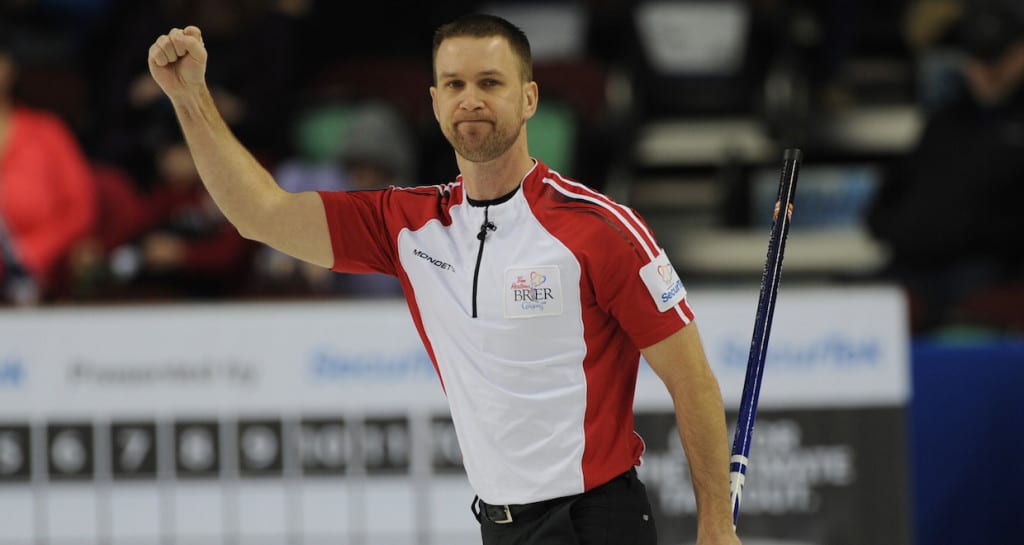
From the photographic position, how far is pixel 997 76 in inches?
310

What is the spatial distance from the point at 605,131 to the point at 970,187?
2.63m

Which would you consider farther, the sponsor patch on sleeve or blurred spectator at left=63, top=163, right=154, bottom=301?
blurred spectator at left=63, top=163, right=154, bottom=301

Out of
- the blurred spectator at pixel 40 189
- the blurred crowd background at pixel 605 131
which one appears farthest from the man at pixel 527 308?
the blurred spectator at pixel 40 189

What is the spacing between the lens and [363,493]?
18.7 feet

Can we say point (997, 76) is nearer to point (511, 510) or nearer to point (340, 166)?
point (340, 166)

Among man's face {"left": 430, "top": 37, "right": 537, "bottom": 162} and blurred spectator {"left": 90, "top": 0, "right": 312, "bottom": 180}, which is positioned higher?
blurred spectator {"left": 90, "top": 0, "right": 312, "bottom": 180}

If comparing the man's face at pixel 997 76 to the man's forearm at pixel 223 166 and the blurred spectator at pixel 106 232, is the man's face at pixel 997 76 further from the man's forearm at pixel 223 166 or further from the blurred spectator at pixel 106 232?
the man's forearm at pixel 223 166

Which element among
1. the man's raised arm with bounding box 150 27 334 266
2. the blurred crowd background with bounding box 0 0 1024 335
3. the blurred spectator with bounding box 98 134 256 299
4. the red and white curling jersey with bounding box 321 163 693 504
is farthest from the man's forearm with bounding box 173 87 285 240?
the blurred spectator with bounding box 98 134 256 299

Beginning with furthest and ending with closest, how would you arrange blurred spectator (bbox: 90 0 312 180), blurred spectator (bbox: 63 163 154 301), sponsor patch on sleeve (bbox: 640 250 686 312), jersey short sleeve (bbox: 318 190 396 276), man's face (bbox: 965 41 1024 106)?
blurred spectator (bbox: 90 0 312 180) < man's face (bbox: 965 41 1024 106) < blurred spectator (bbox: 63 163 154 301) < jersey short sleeve (bbox: 318 190 396 276) < sponsor patch on sleeve (bbox: 640 250 686 312)

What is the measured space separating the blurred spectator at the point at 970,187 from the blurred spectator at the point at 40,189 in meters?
4.21

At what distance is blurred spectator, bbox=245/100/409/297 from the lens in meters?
7.06

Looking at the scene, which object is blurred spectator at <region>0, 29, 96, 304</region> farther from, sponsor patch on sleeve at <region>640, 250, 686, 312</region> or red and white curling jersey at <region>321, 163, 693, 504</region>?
sponsor patch on sleeve at <region>640, 250, 686, 312</region>

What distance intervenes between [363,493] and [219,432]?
23.7 inches

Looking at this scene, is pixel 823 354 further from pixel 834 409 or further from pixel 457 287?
pixel 457 287
